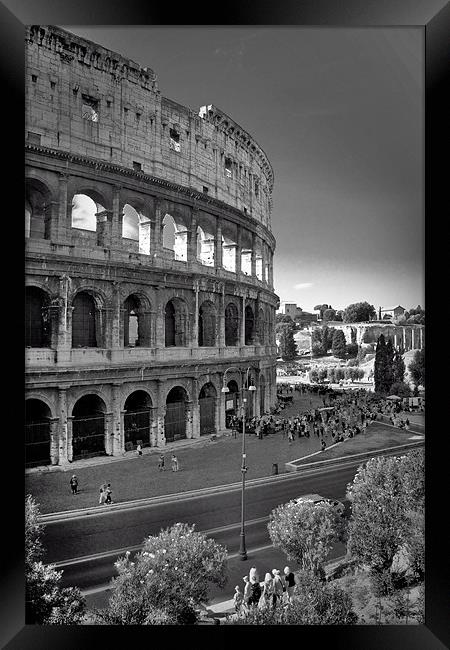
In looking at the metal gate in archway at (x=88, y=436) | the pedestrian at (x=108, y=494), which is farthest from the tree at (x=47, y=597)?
the metal gate in archway at (x=88, y=436)

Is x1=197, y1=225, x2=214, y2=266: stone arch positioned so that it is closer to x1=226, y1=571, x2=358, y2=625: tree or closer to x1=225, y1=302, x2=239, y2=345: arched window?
x1=225, y1=302, x2=239, y2=345: arched window

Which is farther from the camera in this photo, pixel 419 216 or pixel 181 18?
pixel 419 216

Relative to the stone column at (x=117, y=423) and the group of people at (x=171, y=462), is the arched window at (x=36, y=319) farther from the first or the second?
the group of people at (x=171, y=462)

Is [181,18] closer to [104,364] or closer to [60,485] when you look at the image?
[104,364]
